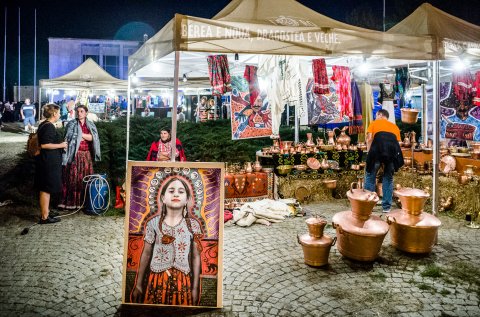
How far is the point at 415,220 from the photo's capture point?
5230 millimetres

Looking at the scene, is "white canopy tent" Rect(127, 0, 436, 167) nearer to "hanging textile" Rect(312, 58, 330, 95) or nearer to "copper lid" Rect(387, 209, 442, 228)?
"hanging textile" Rect(312, 58, 330, 95)

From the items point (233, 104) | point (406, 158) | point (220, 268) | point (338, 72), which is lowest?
point (220, 268)

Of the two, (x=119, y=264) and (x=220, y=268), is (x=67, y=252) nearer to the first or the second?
(x=119, y=264)

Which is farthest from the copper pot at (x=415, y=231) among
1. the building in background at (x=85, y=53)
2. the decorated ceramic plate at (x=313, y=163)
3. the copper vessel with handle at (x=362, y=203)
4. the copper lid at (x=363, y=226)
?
the building in background at (x=85, y=53)

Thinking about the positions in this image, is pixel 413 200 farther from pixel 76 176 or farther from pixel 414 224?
pixel 76 176

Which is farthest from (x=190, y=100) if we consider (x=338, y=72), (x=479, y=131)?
(x=479, y=131)

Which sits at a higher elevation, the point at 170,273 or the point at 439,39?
the point at 439,39

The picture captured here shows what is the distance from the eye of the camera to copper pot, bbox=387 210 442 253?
5.14 m

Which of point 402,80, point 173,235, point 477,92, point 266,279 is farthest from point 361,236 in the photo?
point 477,92

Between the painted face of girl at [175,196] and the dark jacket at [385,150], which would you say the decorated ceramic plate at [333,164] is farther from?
the painted face of girl at [175,196]

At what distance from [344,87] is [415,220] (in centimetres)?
462

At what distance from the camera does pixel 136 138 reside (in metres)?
10.4

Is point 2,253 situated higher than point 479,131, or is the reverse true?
point 479,131

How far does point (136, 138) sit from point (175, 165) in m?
7.08
